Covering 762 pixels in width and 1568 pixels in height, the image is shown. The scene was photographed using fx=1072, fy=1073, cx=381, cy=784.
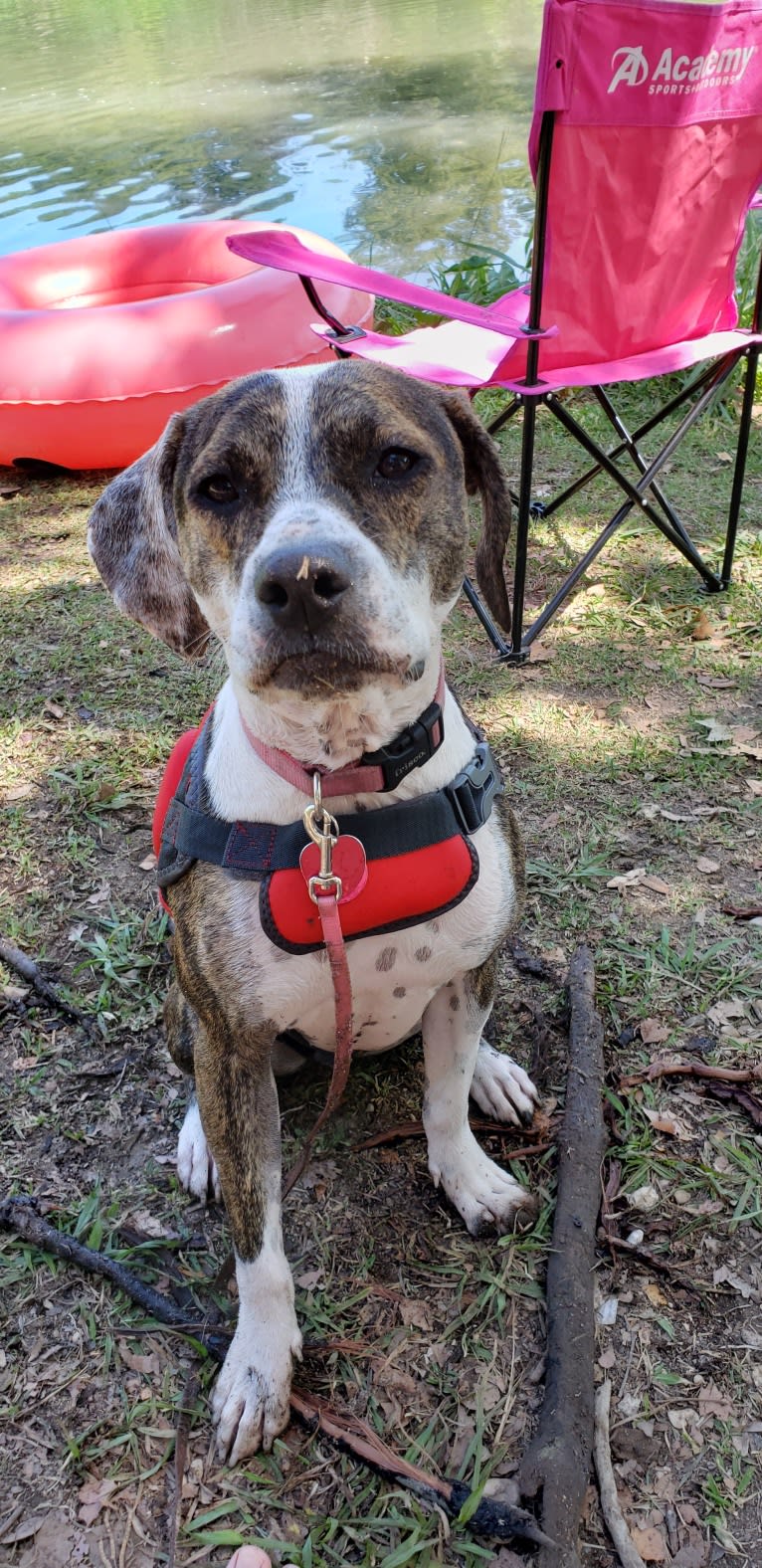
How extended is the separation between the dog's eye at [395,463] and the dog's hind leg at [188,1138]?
107 cm

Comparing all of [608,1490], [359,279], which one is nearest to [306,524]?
[608,1490]

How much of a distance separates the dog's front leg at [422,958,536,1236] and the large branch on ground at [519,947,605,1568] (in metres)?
0.12

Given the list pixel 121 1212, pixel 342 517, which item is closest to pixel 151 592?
pixel 342 517

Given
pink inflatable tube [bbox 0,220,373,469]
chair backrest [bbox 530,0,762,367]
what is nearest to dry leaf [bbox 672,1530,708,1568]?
chair backrest [bbox 530,0,762,367]

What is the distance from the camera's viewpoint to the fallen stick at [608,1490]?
1.62 metres

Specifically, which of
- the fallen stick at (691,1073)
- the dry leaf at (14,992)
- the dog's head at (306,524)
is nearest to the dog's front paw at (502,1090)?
the fallen stick at (691,1073)

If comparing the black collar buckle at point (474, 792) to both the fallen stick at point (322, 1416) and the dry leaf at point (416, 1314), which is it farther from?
the fallen stick at point (322, 1416)

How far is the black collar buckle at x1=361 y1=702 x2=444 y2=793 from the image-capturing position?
5.82 ft

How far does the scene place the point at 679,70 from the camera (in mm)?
3291

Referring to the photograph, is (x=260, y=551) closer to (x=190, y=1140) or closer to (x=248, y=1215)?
(x=248, y=1215)

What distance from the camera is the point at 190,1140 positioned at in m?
2.24

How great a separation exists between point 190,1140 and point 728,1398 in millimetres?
1113

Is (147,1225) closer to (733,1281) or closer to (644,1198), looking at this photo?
(644,1198)

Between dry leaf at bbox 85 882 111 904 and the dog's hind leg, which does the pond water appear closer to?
dry leaf at bbox 85 882 111 904
